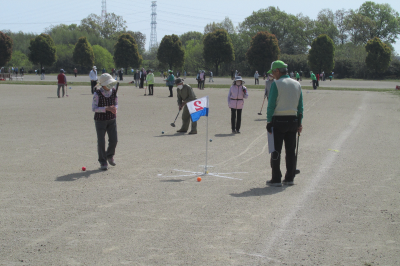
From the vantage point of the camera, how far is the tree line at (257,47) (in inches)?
3155

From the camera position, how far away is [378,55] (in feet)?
248

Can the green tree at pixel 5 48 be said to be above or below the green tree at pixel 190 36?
below

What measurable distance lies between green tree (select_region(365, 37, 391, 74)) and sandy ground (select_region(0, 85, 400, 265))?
7112cm

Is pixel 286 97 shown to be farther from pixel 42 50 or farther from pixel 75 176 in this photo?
pixel 42 50

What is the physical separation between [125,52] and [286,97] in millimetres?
83042

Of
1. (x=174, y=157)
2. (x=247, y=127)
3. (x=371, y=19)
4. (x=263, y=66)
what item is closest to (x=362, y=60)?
(x=263, y=66)

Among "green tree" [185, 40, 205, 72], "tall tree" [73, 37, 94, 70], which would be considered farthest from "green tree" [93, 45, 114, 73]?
"green tree" [185, 40, 205, 72]

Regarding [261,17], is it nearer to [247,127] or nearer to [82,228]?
[247,127]

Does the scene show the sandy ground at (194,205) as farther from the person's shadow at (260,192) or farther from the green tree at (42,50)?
the green tree at (42,50)

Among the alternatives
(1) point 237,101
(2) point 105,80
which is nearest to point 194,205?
(2) point 105,80

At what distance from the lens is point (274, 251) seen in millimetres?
4426

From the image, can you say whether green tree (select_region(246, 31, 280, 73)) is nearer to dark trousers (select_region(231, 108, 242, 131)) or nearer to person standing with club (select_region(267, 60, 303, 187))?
dark trousers (select_region(231, 108, 242, 131))

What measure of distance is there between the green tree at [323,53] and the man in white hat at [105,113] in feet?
239

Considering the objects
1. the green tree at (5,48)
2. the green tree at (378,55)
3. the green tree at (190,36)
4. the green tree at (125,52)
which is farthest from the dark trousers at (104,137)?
the green tree at (190,36)
